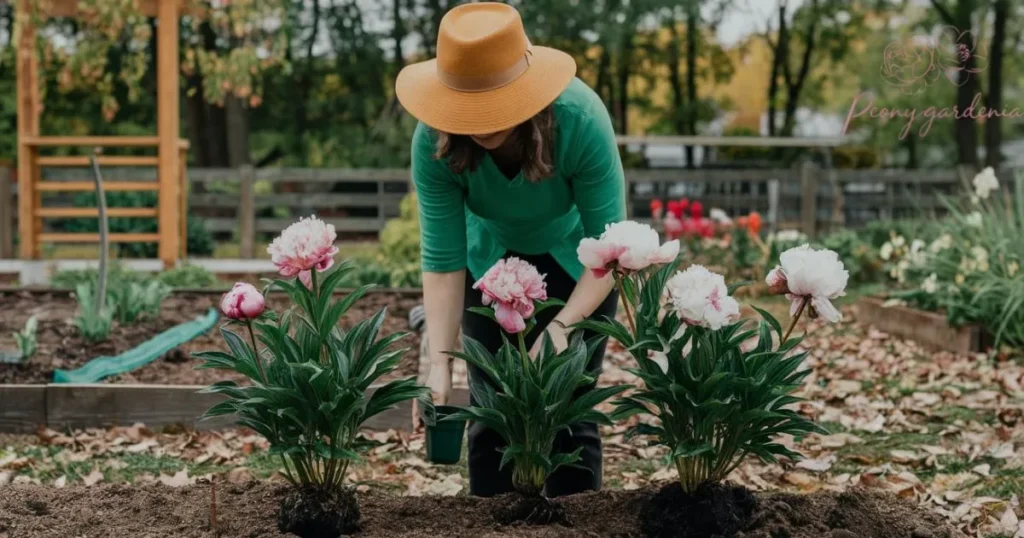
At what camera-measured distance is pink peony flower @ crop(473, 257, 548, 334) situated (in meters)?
2.25

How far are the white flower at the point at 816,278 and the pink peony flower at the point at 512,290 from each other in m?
0.48

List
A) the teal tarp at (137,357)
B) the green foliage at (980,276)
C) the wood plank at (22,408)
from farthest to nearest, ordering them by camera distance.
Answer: the green foliage at (980,276)
the teal tarp at (137,357)
the wood plank at (22,408)

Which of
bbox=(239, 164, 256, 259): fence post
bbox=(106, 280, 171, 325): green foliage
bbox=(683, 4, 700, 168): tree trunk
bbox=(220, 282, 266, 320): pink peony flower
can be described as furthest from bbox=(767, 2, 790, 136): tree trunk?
bbox=(220, 282, 266, 320): pink peony flower

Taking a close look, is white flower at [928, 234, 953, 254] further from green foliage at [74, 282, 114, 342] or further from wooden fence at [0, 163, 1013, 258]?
wooden fence at [0, 163, 1013, 258]

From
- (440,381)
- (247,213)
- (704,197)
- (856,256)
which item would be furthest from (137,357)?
(704,197)

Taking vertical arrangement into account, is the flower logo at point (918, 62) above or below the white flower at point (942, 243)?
above

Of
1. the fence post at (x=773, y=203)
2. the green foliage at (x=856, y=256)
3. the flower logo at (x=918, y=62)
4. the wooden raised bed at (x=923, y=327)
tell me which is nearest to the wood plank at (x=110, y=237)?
the green foliage at (x=856, y=256)

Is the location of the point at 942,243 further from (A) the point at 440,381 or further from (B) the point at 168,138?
(B) the point at 168,138

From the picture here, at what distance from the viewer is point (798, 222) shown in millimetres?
13414

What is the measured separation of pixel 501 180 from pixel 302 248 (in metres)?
0.78

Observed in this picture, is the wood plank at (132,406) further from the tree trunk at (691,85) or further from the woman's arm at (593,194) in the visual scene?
the tree trunk at (691,85)

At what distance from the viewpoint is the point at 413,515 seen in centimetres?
260

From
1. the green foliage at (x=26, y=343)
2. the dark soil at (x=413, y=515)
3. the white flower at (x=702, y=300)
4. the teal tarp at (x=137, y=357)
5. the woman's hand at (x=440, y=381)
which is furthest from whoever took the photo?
the green foliage at (x=26, y=343)

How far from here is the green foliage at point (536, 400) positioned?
2.41 meters
